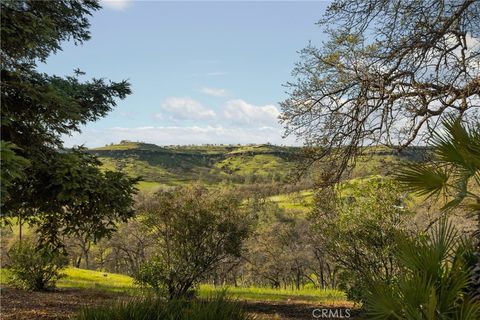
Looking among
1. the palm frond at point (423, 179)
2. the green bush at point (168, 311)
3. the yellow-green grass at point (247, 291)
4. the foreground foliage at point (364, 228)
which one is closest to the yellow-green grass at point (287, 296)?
the yellow-green grass at point (247, 291)

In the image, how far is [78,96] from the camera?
A: 954 cm

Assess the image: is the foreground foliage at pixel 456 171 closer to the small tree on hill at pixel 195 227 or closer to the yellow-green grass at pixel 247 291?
the yellow-green grass at pixel 247 291

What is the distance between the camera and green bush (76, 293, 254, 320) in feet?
17.5

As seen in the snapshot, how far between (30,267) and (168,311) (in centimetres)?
1225

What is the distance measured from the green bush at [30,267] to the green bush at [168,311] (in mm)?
10754

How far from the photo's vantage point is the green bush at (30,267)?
15305 millimetres

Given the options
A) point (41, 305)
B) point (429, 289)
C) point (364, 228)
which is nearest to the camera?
point (429, 289)

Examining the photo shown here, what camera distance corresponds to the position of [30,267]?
15.6 m

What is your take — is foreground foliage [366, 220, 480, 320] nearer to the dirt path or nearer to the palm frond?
the palm frond

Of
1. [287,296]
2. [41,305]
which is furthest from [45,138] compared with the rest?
[287,296]

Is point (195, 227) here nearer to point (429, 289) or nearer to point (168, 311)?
point (168, 311)

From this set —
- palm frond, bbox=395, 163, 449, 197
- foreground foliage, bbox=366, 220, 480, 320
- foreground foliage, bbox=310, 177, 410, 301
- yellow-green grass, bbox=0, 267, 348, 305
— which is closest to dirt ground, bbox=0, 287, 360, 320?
yellow-green grass, bbox=0, 267, 348, 305

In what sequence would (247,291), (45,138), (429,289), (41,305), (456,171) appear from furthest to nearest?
(247,291) → (41,305) → (45,138) → (456,171) → (429,289)

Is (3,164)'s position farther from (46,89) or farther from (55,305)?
(55,305)
